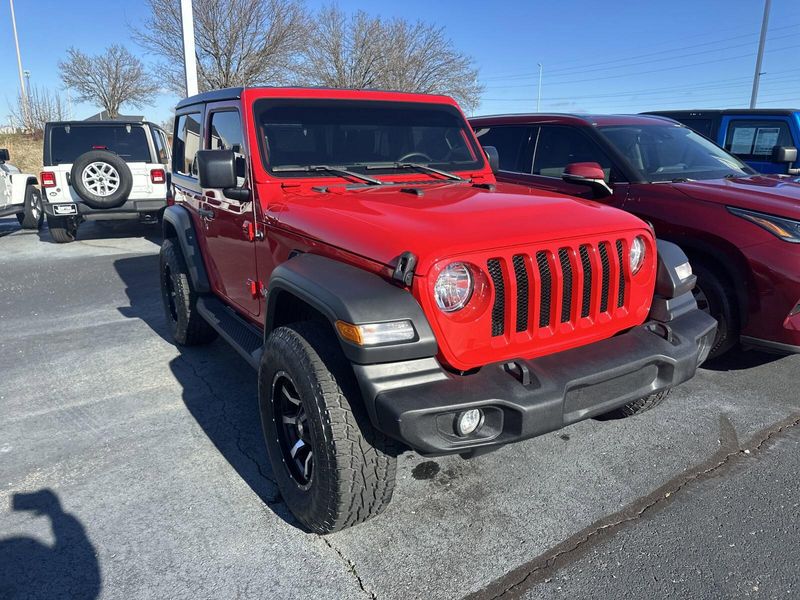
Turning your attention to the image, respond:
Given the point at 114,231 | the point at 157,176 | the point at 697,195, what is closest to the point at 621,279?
the point at 697,195

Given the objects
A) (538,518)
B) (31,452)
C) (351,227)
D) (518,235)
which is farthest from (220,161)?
(538,518)

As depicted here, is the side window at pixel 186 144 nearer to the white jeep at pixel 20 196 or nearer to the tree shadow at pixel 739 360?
the tree shadow at pixel 739 360

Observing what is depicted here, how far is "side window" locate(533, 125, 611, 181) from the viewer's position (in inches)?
196

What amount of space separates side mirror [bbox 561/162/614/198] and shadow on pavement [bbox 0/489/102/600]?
3.89 meters

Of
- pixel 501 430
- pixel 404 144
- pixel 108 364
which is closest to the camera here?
pixel 501 430

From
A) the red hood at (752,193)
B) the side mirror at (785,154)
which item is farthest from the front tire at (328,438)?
the side mirror at (785,154)

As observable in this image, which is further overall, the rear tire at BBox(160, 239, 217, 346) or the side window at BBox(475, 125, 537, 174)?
the side window at BBox(475, 125, 537, 174)

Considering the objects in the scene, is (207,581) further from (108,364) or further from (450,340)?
(108,364)

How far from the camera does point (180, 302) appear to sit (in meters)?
4.55

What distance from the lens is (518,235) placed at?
2.36 m

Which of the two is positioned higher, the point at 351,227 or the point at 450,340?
the point at 351,227

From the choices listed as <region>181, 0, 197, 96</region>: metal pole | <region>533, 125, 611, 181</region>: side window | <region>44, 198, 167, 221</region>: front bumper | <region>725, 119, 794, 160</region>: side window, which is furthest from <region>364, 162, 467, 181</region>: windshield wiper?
<region>181, 0, 197, 96</region>: metal pole

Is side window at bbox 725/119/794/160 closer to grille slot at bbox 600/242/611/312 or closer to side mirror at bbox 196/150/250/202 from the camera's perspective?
grille slot at bbox 600/242/611/312

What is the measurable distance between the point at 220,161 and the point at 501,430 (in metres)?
2.00
